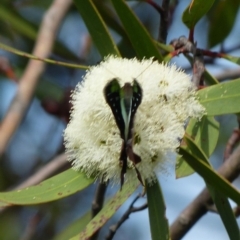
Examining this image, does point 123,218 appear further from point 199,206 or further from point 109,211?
point 109,211

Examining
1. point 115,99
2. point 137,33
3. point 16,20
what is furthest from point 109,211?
point 16,20

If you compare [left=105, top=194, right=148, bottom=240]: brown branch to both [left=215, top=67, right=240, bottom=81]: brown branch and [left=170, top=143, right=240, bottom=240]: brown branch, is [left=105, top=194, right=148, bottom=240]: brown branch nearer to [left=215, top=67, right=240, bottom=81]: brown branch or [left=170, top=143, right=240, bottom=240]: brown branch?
[left=170, top=143, right=240, bottom=240]: brown branch

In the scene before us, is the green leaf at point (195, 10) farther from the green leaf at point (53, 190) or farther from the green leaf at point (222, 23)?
the green leaf at point (222, 23)

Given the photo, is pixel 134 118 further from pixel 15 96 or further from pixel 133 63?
pixel 15 96

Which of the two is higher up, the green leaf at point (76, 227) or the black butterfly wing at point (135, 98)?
the green leaf at point (76, 227)

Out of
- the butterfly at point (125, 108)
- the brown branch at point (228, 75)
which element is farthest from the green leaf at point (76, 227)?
the butterfly at point (125, 108)
